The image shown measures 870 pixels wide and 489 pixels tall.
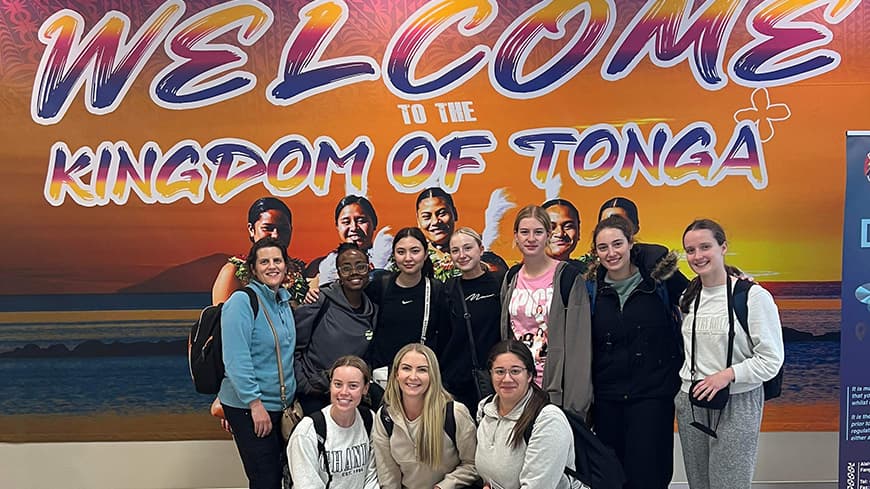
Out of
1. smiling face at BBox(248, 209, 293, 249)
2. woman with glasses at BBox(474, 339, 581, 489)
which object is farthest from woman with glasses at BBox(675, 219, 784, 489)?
smiling face at BBox(248, 209, 293, 249)

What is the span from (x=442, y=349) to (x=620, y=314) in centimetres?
82

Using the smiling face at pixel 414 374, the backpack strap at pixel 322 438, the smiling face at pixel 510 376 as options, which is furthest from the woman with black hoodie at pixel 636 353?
the backpack strap at pixel 322 438

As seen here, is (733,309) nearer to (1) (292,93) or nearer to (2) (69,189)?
(1) (292,93)

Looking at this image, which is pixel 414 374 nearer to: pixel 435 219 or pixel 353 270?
pixel 353 270

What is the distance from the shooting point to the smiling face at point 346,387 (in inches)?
107

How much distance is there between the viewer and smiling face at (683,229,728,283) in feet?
8.93

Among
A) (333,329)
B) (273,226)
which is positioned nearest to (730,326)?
(333,329)

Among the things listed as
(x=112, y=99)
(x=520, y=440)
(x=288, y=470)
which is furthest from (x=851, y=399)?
(x=112, y=99)

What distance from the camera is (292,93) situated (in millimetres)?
Answer: 3840

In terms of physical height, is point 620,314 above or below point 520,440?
above

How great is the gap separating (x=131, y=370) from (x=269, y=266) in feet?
5.00

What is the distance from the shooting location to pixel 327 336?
3078 millimetres

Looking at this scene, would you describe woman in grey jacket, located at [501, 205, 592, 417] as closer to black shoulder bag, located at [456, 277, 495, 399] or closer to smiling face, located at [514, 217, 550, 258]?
smiling face, located at [514, 217, 550, 258]

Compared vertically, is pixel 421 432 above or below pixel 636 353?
below
